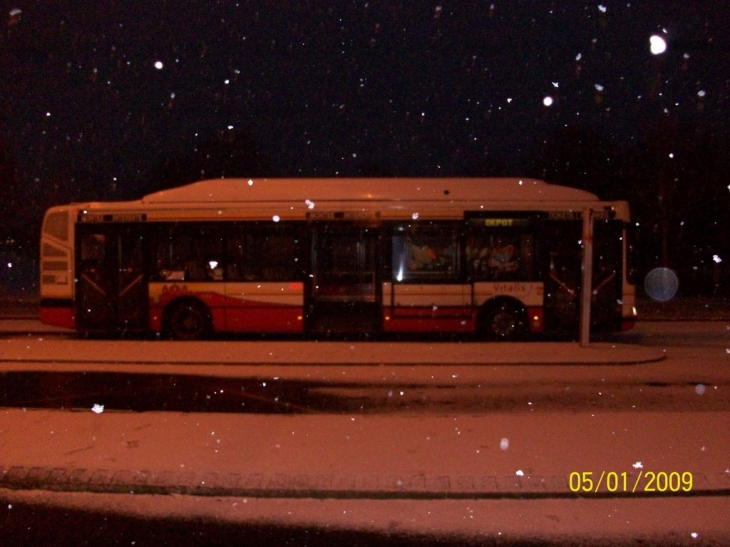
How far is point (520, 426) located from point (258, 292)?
1000cm

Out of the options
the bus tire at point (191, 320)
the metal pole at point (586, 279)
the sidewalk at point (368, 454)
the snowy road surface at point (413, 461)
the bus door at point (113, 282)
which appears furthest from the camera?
the bus door at point (113, 282)

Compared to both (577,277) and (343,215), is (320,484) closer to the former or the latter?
(343,215)

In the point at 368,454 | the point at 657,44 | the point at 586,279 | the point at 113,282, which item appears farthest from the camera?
the point at 113,282

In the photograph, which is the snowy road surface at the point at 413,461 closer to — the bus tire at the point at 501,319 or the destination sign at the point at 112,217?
the bus tire at the point at 501,319

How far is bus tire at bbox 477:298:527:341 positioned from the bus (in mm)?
26

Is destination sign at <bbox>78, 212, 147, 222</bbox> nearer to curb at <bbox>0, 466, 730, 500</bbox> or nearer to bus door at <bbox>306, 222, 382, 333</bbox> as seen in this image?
bus door at <bbox>306, 222, 382, 333</bbox>

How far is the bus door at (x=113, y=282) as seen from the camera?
18.5 metres

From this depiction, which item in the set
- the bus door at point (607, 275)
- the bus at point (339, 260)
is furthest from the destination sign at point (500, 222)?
the bus door at point (607, 275)

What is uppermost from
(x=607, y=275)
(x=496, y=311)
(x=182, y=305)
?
(x=607, y=275)

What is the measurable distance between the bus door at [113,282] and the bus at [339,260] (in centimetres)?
3

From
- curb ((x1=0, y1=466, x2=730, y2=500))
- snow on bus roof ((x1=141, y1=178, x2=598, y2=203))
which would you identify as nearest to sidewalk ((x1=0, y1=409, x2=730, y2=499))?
curb ((x1=0, y1=466, x2=730, y2=500))

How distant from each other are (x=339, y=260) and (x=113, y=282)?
516 cm

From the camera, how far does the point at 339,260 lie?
18.5 m

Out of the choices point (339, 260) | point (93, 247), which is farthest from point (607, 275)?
point (93, 247)
